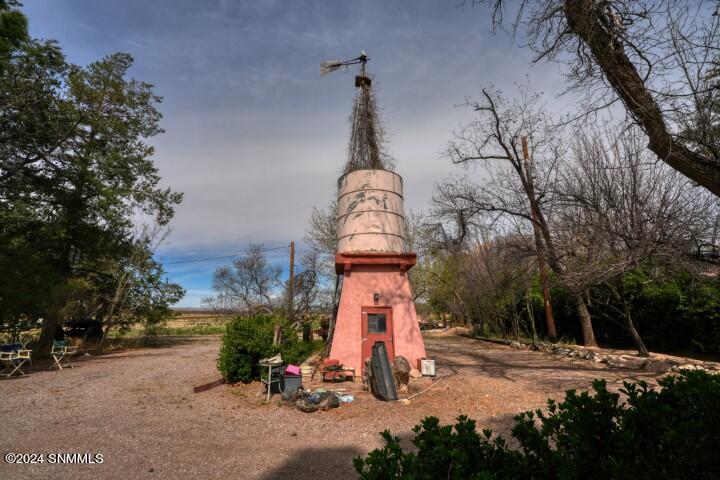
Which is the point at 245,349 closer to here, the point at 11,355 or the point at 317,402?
the point at 317,402

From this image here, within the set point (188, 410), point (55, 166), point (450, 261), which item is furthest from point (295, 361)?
point (450, 261)

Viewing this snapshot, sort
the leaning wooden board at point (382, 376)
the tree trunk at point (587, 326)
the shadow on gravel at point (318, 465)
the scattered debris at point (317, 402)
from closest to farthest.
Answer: the shadow on gravel at point (318, 465), the scattered debris at point (317, 402), the leaning wooden board at point (382, 376), the tree trunk at point (587, 326)

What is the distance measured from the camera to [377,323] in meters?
11.1

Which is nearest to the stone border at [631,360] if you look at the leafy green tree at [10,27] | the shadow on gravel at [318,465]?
the shadow on gravel at [318,465]

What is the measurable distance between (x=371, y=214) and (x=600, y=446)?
982cm

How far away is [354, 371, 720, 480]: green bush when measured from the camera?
1.81m

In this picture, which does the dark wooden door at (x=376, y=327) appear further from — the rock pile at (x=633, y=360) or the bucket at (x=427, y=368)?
the rock pile at (x=633, y=360)

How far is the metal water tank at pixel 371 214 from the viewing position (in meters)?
11.6

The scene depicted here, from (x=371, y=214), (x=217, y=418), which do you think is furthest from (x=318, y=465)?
(x=371, y=214)

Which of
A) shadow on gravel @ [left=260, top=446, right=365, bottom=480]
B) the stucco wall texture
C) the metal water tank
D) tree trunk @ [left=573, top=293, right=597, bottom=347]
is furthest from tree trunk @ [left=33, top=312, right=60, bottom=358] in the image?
tree trunk @ [left=573, top=293, right=597, bottom=347]

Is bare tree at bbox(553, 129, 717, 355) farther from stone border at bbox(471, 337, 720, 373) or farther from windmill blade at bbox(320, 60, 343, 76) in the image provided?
windmill blade at bbox(320, 60, 343, 76)

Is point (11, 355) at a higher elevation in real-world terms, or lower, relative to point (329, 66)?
lower

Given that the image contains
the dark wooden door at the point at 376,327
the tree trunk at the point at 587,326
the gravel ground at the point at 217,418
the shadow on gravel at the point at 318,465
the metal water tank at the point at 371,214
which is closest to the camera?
the shadow on gravel at the point at 318,465

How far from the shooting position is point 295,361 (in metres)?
12.1
